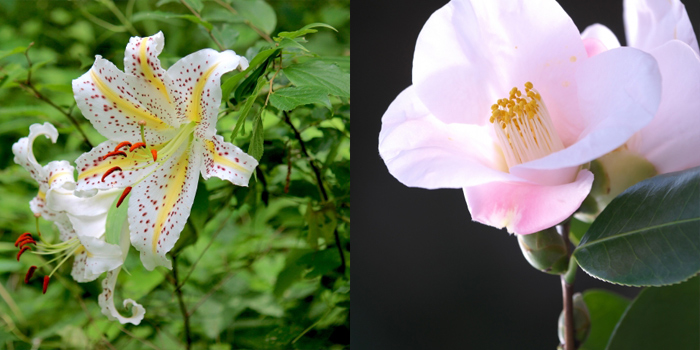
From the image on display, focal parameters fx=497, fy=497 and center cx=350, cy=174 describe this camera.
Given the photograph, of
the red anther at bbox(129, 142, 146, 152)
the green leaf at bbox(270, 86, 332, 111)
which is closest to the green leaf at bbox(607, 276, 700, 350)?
the green leaf at bbox(270, 86, 332, 111)

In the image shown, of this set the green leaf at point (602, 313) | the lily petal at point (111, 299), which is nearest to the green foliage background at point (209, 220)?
the lily petal at point (111, 299)

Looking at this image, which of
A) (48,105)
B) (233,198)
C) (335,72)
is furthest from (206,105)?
(48,105)

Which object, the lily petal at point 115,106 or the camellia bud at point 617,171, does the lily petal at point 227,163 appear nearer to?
the lily petal at point 115,106

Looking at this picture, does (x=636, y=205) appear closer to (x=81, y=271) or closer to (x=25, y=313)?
(x=81, y=271)

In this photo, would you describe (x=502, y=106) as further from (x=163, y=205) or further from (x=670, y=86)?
(x=163, y=205)

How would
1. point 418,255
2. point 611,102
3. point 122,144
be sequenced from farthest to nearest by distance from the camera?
point 418,255
point 122,144
point 611,102

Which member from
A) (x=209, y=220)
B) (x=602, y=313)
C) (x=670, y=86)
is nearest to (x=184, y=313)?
(x=209, y=220)
